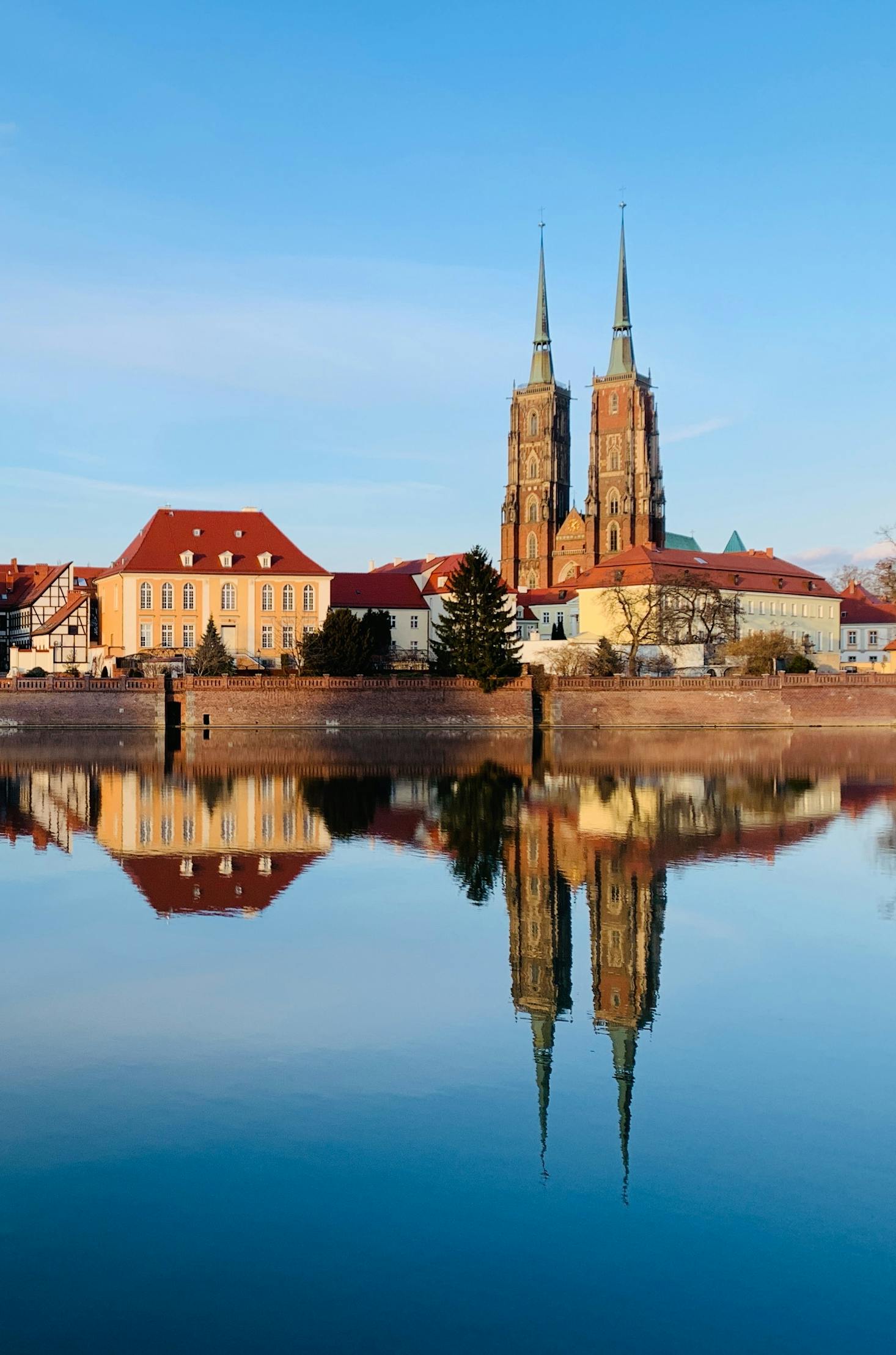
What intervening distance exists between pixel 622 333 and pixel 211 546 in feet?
190

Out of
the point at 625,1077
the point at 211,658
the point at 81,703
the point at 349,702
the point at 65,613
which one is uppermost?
the point at 65,613

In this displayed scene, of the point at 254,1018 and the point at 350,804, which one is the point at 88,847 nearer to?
the point at 350,804

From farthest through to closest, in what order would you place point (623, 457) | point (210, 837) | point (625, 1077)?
point (623, 457)
point (210, 837)
point (625, 1077)

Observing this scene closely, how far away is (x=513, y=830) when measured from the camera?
27.4m

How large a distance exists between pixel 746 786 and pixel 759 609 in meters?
53.8

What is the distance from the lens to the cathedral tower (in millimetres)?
111312

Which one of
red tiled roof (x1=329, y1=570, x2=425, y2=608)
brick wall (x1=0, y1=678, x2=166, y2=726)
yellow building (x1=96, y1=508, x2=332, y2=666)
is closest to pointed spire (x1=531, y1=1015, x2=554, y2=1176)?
brick wall (x1=0, y1=678, x2=166, y2=726)

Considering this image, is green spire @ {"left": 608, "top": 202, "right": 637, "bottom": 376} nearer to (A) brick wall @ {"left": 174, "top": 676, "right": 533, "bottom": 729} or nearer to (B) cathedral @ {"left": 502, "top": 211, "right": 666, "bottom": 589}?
(B) cathedral @ {"left": 502, "top": 211, "right": 666, "bottom": 589}

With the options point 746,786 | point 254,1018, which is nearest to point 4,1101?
point 254,1018

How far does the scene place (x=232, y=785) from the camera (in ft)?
120

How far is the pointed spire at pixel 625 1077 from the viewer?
9.43 meters

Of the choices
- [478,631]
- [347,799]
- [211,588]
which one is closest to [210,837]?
[347,799]

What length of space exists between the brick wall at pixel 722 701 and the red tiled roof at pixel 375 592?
25137 mm

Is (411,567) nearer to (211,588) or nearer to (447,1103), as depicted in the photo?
(211,588)
